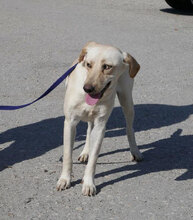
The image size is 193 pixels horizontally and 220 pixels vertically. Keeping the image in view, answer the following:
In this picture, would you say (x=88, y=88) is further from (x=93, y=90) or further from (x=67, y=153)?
(x=67, y=153)

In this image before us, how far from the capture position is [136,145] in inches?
220

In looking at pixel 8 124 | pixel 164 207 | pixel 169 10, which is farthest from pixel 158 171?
pixel 169 10

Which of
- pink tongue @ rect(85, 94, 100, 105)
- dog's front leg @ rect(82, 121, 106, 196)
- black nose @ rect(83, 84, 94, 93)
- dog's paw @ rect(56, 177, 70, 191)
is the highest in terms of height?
black nose @ rect(83, 84, 94, 93)

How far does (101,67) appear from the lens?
4.37 m

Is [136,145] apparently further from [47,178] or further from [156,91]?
[156,91]

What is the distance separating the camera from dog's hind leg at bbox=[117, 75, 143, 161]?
16.5 ft

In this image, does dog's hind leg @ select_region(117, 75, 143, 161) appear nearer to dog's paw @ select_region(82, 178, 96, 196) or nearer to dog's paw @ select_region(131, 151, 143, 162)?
dog's paw @ select_region(131, 151, 143, 162)

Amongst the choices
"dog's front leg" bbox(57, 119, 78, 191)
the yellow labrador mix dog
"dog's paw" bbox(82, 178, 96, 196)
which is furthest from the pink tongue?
"dog's paw" bbox(82, 178, 96, 196)

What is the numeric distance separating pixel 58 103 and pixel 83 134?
1.12m

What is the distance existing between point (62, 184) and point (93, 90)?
101 centimetres

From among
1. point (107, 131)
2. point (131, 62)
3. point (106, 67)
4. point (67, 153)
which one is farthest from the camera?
point (107, 131)

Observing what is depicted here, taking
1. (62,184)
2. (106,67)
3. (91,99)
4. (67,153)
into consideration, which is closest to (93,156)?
(67,153)

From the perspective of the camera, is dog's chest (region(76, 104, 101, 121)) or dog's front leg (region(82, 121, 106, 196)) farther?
dog's front leg (region(82, 121, 106, 196))

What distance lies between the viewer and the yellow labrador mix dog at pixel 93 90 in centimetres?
437
